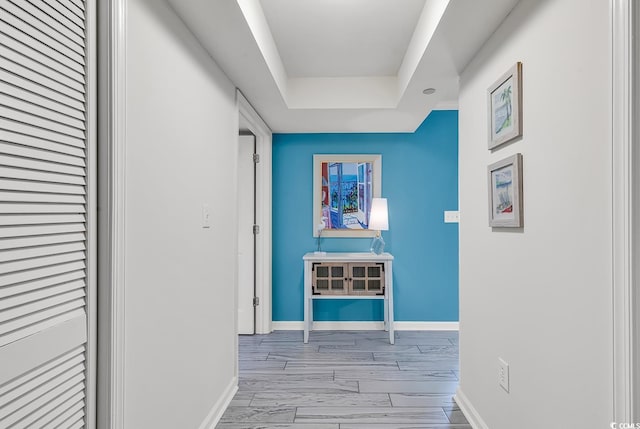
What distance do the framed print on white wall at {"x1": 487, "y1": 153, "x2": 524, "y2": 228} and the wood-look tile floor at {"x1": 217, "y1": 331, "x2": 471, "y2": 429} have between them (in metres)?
1.22

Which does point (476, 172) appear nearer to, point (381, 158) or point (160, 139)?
point (160, 139)

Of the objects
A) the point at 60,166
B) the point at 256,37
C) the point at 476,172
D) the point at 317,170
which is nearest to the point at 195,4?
the point at 256,37

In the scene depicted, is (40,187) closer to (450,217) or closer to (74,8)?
(74,8)

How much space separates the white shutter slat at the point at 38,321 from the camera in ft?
3.05

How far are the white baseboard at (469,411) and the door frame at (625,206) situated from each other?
1.19 metres

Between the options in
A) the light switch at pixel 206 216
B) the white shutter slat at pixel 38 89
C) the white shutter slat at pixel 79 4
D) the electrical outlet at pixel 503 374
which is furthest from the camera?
the light switch at pixel 206 216

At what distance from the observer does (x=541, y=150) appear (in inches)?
60.1

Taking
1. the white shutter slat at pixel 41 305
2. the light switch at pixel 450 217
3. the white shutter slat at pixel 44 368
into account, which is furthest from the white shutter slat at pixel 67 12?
the light switch at pixel 450 217

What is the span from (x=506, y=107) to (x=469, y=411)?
5.53 ft

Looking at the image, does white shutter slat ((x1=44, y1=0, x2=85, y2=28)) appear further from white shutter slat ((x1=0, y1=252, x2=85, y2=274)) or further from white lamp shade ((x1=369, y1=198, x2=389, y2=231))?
white lamp shade ((x1=369, y1=198, x2=389, y2=231))

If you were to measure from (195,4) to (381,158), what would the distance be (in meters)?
2.71

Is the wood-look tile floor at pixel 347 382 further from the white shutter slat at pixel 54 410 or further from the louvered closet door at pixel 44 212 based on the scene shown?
the louvered closet door at pixel 44 212

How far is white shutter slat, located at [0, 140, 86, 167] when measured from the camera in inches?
36.4

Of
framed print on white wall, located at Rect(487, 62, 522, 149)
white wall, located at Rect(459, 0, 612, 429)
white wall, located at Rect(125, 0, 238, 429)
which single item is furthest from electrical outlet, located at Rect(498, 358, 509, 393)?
white wall, located at Rect(125, 0, 238, 429)
